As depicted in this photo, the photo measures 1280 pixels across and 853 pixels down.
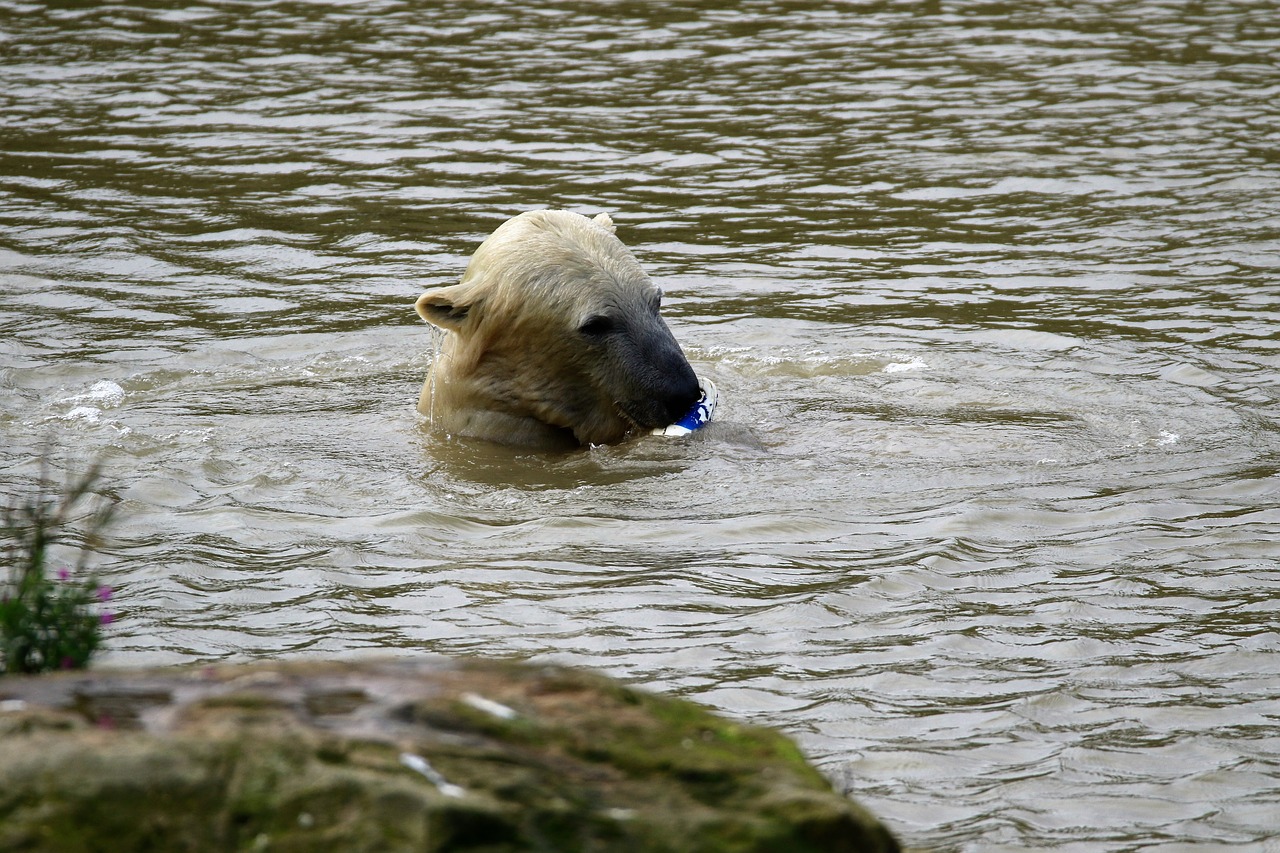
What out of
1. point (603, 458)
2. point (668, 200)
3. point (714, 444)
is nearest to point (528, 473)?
point (603, 458)

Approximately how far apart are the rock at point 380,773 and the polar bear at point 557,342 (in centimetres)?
396

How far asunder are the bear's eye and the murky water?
573 mm

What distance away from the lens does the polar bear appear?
6648mm

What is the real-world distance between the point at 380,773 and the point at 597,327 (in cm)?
435

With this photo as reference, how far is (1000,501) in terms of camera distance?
5.82 meters

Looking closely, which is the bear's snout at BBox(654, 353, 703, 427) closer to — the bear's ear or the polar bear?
the polar bear

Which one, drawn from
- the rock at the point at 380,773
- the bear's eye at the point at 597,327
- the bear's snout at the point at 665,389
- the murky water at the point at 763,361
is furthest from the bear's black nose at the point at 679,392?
the rock at the point at 380,773

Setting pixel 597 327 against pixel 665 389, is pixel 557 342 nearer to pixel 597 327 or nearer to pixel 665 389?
pixel 597 327

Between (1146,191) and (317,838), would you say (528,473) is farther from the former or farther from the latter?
(1146,191)

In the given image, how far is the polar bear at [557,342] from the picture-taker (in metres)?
6.65

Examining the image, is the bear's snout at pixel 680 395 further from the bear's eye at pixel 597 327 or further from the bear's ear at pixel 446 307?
the bear's ear at pixel 446 307

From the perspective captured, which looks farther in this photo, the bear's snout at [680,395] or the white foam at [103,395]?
the white foam at [103,395]

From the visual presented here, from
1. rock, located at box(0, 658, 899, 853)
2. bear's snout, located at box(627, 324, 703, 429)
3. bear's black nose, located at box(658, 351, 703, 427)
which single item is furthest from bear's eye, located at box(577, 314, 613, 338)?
rock, located at box(0, 658, 899, 853)

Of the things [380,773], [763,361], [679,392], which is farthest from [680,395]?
[380,773]
